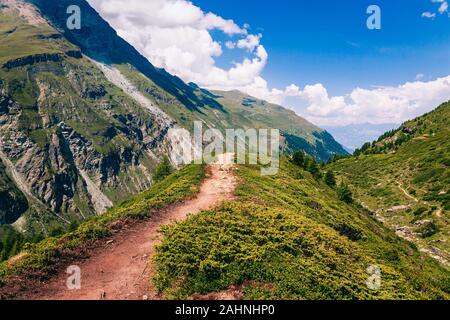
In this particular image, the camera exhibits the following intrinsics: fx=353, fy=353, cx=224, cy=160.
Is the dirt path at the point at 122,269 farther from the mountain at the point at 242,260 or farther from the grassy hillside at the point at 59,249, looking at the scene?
the grassy hillside at the point at 59,249

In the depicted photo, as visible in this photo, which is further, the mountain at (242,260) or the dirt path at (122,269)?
the mountain at (242,260)

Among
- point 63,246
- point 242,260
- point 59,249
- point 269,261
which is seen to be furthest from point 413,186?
point 59,249

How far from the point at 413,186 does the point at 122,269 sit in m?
94.5

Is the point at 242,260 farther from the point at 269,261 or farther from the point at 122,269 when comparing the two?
the point at 122,269

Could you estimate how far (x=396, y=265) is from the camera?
31.1m

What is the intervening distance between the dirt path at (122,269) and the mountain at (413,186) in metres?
50.1

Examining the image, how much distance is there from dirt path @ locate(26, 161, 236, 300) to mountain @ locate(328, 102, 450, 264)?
5010 cm

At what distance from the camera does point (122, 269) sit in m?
22.5

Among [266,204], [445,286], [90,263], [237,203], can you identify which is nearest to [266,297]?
A: [90,263]

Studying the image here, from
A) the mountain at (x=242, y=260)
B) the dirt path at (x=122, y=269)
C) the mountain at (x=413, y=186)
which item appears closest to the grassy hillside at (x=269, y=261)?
the mountain at (x=242, y=260)

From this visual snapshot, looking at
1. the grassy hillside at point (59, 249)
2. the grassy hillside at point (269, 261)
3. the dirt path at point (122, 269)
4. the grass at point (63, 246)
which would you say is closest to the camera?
the dirt path at point (122, 269)

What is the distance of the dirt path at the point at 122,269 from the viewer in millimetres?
19828

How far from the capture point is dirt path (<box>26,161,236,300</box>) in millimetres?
19828
